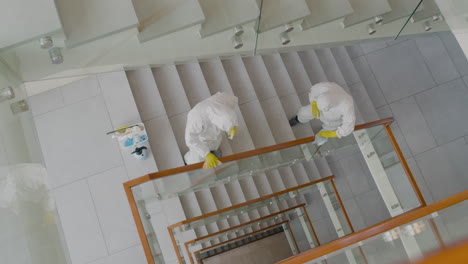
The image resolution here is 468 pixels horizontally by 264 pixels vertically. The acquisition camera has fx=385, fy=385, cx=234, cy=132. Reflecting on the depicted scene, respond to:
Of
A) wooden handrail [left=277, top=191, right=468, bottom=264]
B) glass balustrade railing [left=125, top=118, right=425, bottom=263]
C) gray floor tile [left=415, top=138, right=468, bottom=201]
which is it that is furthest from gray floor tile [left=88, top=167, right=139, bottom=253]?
gray floor tile [left=415, top=138, right=468, bottom=201]

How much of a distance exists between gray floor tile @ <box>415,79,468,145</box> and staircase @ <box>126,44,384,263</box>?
1520 mm

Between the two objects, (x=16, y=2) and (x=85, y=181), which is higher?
(x=16, y=2)

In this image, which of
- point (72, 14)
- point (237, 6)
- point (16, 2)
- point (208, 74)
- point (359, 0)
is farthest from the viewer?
point (208, 74)

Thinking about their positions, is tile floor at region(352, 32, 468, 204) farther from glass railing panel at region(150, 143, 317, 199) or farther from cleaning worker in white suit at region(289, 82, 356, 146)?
glass railing panel at region(150, 143, 317, 199)

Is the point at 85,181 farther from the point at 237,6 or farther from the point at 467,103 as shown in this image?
the point at 467,103

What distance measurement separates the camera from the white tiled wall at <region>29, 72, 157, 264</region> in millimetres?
5391

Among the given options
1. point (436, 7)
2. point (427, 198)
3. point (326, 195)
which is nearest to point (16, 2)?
point (436, 7)

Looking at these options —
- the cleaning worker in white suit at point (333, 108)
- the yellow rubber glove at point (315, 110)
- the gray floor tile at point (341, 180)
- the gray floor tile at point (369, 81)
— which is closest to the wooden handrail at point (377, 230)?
the cleaning worker in white suit at point (333, 108)

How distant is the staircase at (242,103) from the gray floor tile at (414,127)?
3.24 feet

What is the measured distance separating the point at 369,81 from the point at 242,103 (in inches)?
128

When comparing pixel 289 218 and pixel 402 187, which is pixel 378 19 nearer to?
pixel 402 187

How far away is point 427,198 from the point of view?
763cm

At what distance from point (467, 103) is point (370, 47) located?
2189mm

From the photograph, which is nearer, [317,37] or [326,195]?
[317,37]
